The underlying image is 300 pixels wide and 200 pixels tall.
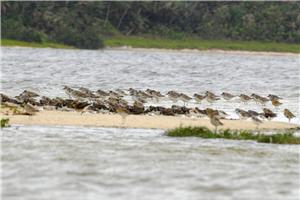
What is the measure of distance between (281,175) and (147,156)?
3207 millimetres

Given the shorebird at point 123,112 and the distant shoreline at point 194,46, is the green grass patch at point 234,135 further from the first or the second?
the distant shoreline at point 194,46

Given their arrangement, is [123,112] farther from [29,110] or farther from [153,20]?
[153,20]

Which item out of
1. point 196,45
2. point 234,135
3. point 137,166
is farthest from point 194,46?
point 137,166

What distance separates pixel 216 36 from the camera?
12000 cm

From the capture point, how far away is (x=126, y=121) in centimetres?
2689

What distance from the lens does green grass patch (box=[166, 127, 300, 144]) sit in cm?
2355

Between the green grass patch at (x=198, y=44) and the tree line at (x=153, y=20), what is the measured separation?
1.68 meters

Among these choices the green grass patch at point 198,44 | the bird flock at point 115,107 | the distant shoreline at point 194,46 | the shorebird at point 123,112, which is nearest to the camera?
the shorebird at point 123,112

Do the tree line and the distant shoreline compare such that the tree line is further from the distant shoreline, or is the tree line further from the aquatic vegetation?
the aquatic vegetation

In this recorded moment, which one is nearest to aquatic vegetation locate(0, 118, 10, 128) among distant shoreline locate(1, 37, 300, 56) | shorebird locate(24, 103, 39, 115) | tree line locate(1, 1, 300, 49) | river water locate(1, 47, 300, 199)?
river water locate(1, 47, 300, 199)

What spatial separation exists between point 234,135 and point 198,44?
89798mm

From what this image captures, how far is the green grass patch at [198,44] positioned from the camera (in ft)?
367

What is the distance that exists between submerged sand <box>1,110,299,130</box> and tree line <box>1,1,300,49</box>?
78.8m

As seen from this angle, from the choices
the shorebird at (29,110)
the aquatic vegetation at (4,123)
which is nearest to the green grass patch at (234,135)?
the aquatic vegetation at (4,123)
